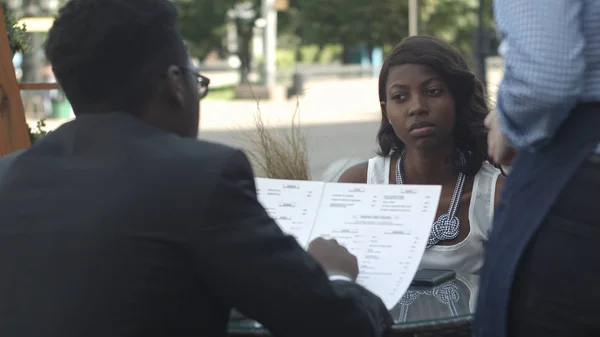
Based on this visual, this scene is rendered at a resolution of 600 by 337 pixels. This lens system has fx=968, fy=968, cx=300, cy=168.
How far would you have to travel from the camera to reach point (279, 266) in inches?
69.1

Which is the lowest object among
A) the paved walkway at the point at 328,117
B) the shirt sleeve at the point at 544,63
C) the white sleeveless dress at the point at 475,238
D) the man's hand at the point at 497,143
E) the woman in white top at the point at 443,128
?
the paved walkway at the point at 328,117

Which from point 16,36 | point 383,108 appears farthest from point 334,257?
point 16,36

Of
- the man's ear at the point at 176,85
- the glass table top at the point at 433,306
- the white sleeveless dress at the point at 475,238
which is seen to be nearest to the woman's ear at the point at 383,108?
the white sleeveless dress at the point at 475,238

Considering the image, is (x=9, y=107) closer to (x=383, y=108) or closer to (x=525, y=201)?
(x=383, y=108)

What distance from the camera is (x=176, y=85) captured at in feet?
6.29

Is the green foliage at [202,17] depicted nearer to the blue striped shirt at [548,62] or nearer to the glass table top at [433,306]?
the glass table top at [433,306]

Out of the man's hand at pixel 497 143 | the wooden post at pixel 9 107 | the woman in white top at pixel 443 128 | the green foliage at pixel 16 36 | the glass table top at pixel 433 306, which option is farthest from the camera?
the green foliage at pixel 16 36

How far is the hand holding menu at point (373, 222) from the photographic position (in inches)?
85.9

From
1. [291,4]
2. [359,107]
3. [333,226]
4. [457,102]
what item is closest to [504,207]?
[333,226]

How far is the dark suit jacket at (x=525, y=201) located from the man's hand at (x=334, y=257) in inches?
14.9

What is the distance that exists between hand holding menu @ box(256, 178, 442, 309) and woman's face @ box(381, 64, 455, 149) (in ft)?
2.52

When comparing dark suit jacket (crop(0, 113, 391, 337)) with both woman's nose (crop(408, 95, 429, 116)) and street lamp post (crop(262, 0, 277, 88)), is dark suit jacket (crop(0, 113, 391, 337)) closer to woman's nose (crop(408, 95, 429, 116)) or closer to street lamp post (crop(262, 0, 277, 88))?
woman's nose (crop(408, 95, 429, 116))

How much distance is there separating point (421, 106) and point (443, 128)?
0.12 metres

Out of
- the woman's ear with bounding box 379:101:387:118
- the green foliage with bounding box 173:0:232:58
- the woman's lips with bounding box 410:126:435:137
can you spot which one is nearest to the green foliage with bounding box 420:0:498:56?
the green foliage with bounding box 173:0:232:58
